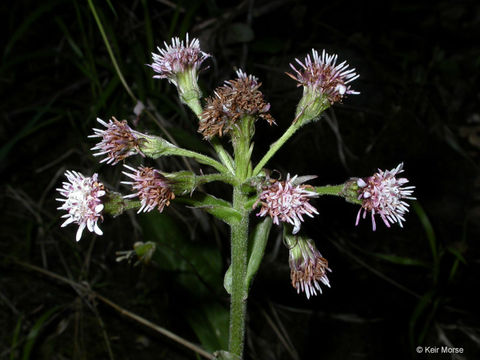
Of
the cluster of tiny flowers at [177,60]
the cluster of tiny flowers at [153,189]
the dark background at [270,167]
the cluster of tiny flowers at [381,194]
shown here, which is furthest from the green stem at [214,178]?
the dark background at [270,167]

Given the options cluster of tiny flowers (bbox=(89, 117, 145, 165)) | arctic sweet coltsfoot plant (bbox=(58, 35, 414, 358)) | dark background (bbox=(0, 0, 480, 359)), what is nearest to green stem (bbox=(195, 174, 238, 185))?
arctic sweet coltsfoot plant (bbox=(58, 35, 414, 358))

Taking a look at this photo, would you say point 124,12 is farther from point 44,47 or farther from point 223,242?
point 223,242

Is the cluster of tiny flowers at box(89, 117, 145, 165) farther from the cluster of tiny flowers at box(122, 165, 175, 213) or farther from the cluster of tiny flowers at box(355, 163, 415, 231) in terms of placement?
the cluster of tiny flowers at box(355, 163, 415, 231)

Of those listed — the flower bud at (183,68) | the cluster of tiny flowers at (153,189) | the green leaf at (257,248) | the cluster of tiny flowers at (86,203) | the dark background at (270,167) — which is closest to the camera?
the cluster of tiny flowers at (153,189)

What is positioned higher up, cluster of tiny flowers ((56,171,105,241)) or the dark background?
the dark background

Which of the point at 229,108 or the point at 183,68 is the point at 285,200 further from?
the point at 183,68

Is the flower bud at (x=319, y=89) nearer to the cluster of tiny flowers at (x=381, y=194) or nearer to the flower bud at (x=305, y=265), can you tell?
the cluster of tiny flowers at (x=381, y=194)

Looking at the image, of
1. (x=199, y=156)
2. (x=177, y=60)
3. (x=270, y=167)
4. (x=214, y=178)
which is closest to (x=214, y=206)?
(x=214, y=178)
